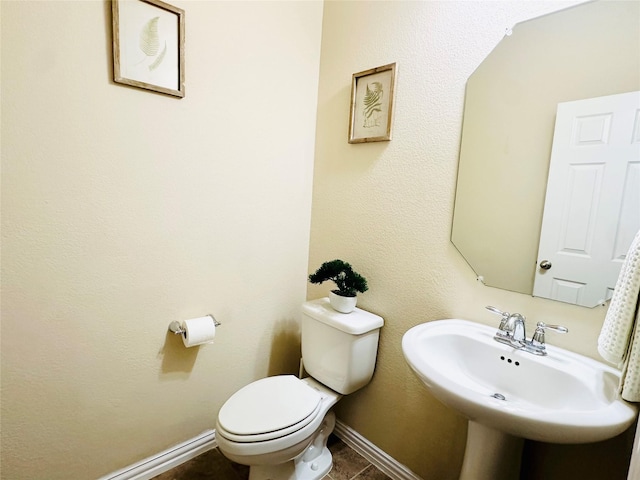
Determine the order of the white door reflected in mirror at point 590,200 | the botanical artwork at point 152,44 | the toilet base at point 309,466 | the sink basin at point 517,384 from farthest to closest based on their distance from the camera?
the toilet base at point 309,466, the botanical artwork at point 152,44, the white door reflected in mirror at point 590,200, the sink basin at point 517,384

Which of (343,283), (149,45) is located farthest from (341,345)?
(149,45)

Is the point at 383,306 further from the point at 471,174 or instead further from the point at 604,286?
the point at 604,286

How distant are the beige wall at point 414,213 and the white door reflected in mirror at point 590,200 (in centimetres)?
10

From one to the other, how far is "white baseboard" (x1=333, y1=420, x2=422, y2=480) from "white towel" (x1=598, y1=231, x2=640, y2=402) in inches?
38.2

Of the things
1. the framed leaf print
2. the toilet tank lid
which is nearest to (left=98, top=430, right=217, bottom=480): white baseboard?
the toilet tank lid

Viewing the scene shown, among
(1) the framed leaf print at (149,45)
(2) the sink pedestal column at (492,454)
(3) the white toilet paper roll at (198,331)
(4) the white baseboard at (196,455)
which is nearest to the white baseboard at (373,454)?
(4) the white baseboard at (196,455)

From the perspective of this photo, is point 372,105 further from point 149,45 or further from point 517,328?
point 517,328

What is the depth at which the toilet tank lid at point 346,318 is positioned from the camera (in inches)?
52.7

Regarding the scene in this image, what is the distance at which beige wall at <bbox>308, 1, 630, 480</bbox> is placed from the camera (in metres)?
1.08

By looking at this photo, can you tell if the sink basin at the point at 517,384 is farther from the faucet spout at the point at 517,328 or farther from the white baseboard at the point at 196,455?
the white baseboard at the point at 196,455

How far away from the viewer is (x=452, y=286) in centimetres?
124

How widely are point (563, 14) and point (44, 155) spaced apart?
1.68 meters

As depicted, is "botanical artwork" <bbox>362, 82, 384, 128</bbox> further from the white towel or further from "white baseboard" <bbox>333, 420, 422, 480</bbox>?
"white baseboard" <bbox>333, 420, 422, 480</bbox>

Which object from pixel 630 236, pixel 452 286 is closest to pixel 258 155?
pixel 452 286
